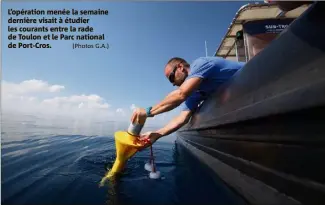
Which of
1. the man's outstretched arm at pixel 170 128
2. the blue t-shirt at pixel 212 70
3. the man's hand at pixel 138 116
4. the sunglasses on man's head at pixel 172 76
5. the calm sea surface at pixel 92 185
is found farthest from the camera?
the sunglasses on man's head at pixel 172 76

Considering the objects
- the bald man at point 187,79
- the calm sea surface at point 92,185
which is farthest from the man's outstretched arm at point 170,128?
the calm sea surface at point 92,185

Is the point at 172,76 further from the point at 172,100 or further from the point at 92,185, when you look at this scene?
the point at 92,185

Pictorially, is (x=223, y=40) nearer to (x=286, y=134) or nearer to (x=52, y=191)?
(x=286, y=134)

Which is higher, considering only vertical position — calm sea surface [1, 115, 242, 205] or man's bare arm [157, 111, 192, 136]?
man's bare arm [157, 111, 192, 136]

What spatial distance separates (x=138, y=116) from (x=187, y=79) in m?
0.83

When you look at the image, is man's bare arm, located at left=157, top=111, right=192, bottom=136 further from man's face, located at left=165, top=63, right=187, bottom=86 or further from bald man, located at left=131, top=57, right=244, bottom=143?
man's face, located at left=165, top=63, right=187, bottom=86

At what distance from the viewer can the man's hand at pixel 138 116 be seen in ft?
8.25

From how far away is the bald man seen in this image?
255 centimetres

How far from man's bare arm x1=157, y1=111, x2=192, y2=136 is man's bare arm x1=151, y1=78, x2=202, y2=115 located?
48cm

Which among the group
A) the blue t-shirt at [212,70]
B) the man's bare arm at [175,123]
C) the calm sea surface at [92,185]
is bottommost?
the calm sea surface at [92,185]

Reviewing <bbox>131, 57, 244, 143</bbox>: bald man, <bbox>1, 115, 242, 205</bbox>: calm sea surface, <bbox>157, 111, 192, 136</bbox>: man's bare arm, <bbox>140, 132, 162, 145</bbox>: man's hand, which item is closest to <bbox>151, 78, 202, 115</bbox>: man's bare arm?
<bbox>131, 57, 244, 143</bbox>: bald man

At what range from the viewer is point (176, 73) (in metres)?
3.13

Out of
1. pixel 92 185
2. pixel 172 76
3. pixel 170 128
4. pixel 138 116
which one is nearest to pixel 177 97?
pixel 138 116

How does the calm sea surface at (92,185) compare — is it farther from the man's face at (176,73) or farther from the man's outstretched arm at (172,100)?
the man's face at (176,73)
